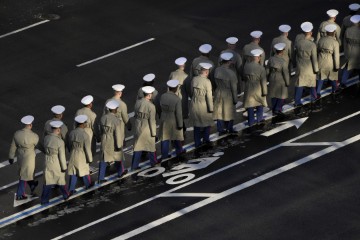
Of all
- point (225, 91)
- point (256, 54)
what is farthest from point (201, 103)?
point (256, 54)

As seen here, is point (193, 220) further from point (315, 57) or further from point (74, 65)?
point (74, 65)

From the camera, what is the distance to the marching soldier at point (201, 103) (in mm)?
32281

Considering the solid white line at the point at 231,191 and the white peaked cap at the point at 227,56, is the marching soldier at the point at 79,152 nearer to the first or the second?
the solid white line at the point at 231,191

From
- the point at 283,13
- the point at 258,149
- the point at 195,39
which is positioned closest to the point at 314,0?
the point at 283,13

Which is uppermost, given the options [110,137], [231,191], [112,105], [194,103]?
[112,105]

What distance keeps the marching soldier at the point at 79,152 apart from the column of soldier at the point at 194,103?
2 cm

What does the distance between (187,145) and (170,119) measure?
1119 mm

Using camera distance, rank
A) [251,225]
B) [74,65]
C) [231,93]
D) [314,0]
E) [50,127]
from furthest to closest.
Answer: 1. [314,0]
2. [74,65]
3. [231,93]
4. [50,127]
5. [251,225]

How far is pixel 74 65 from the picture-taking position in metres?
37.9

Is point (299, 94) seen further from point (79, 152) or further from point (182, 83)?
point (79, 152)

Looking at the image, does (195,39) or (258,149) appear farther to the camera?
(195,39)

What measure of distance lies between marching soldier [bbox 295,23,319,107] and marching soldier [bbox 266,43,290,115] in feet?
1.92

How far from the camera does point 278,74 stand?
33.8 meters

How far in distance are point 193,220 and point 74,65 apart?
9968 mm
